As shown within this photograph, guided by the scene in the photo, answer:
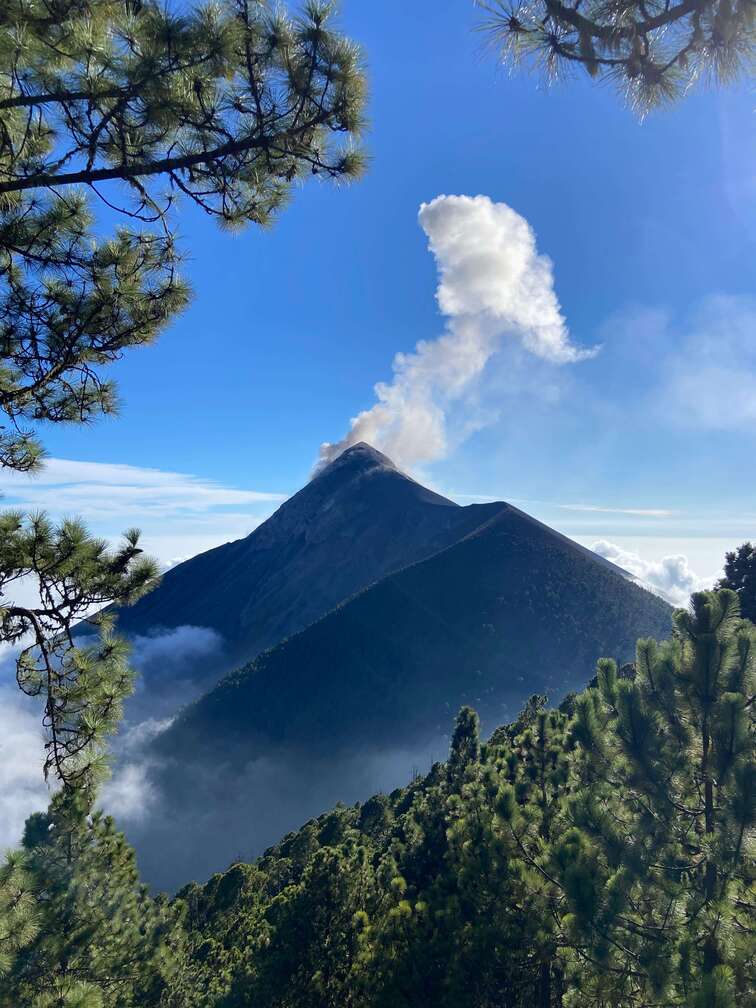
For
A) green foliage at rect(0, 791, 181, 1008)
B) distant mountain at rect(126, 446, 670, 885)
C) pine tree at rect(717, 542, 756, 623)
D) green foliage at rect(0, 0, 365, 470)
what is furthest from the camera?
distant mountain at rect(126, 446, 670, 885)

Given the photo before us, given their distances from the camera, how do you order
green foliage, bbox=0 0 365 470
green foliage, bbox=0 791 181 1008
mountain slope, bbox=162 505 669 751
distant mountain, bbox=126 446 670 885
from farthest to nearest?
mountain slope, bbox=162 505 669 751
distant mountain, bbox=126 446 670 885
green foliage, bbox=0 791 181 1008
green foliage, bbox=0 0 365 470

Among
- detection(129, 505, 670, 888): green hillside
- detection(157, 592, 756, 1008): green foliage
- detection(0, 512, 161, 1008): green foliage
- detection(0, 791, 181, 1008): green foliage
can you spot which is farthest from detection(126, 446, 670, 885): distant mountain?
detection(0, 512, 161, 1008): green foliage

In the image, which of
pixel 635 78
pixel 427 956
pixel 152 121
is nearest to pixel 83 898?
pixel 427 956

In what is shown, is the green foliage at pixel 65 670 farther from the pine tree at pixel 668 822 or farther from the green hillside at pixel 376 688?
the green hillside at pixel 376 688

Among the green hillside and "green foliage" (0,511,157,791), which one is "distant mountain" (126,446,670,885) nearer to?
the green hillside

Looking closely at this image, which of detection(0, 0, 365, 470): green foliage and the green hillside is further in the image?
the green hillside

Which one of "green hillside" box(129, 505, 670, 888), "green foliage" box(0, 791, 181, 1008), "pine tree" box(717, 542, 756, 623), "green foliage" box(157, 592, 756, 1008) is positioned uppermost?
"pine tree" box(717, 542, 756, 623)
